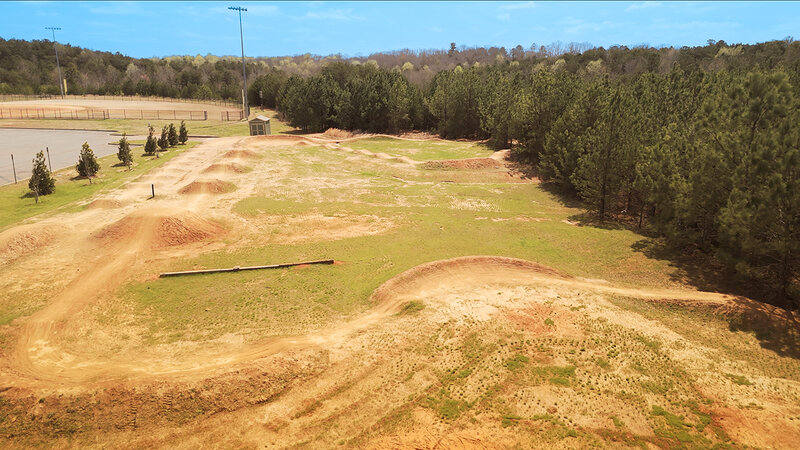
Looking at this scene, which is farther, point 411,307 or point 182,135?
point 182,135

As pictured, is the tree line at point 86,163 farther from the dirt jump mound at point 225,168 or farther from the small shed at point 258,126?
the small shed at point 258,126

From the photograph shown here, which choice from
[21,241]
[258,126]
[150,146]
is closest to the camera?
[21,241]

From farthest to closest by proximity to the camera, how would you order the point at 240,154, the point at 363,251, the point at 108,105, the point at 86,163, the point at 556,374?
the point at 108,105 < the point at 240,154 < the point at 86,163 < the point at 363,251 < the point at 556,374

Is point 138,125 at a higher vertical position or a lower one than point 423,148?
higher

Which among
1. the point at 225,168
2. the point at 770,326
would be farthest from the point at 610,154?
the point at 225,168

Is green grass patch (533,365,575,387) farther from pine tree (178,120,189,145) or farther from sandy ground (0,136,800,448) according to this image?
pine tree (178,120,189,145)

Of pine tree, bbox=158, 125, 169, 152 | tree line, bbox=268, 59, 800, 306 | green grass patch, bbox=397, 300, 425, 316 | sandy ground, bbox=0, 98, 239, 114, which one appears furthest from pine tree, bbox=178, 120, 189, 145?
green grass patch, bbox=397, 300, 425, 316

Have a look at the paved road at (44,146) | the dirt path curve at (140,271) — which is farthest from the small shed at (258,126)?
the dirt path curve at (140,271)

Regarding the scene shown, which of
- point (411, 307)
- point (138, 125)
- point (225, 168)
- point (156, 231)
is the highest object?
point (138, 125)

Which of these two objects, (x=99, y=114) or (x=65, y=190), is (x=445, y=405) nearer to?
(x=65, y=190)
